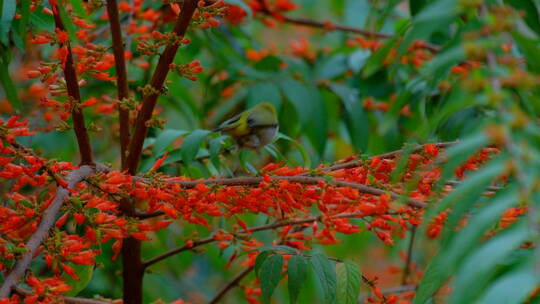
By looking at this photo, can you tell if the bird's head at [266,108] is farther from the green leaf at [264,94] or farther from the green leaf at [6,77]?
the green leaf at [6,77]

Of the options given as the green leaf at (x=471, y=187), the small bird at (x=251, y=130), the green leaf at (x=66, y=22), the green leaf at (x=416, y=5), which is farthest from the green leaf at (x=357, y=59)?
the green leaf at (x=471, y=187)

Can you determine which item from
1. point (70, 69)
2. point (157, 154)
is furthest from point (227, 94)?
point (70, 69)

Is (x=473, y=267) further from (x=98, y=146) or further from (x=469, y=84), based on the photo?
(x=98, y=146)

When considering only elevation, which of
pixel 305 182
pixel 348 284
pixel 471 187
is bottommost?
pixel 348 284

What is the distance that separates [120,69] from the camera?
2164 millimetres

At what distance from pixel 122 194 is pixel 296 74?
2055mm

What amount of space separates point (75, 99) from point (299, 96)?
153cm

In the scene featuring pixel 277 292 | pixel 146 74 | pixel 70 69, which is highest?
pixel 146 74

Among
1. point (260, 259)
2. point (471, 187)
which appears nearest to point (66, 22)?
point (260, 259)

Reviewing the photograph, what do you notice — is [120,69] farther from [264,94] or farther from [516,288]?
[516,288]

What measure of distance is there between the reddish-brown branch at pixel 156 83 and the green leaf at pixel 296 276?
601 mm

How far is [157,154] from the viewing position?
8.16 feet

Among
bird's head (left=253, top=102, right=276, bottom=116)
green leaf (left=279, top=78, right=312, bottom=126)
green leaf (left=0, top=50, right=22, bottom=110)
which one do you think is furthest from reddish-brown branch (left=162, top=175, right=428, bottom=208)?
green leaf (left=279, top=78, right=312, bottom=126)

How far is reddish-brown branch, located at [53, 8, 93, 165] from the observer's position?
6.49 feet
